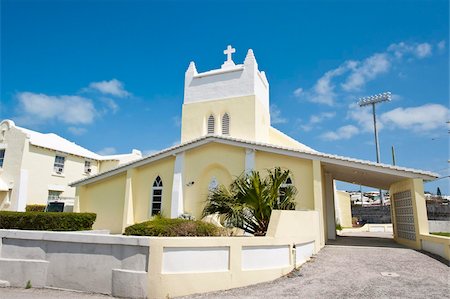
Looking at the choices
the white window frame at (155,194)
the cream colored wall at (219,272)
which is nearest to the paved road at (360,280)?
the cream colored wall at (219,272)

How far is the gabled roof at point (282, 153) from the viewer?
1334cm

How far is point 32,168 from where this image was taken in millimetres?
25031

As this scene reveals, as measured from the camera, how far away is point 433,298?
7195mm

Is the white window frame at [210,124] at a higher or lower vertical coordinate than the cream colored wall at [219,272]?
higher

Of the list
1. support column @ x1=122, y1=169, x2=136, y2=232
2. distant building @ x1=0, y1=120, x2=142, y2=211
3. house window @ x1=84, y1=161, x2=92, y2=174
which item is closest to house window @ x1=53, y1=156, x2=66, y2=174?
distant building @ x1=0, y1=120, x2=142, y2=211

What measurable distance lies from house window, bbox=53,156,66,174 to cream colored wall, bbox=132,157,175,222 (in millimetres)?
12041

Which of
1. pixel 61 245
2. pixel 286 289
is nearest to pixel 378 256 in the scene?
pixel 286 289

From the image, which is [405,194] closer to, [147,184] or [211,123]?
[147,184]

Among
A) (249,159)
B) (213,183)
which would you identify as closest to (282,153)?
(249,159)

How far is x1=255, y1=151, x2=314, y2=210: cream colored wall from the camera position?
49.6 feet

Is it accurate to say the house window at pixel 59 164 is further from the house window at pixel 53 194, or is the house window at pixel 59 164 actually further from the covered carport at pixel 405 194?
the covered carport at pixel 405 194

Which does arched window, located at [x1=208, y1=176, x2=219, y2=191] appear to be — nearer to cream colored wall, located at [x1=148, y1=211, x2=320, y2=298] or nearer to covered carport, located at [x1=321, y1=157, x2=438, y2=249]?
covered carport, located at [x1=321, y1=157, x2=438, y2=249]

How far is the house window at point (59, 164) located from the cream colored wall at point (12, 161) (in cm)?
308

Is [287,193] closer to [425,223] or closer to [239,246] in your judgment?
[239,246]
